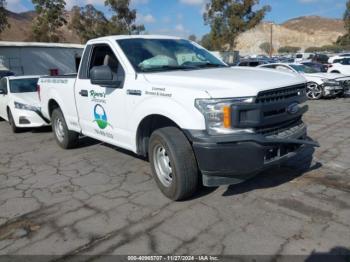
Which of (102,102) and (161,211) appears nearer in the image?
(161,211)

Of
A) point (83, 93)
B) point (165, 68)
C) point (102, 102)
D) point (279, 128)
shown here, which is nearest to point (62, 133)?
point (83, 93)

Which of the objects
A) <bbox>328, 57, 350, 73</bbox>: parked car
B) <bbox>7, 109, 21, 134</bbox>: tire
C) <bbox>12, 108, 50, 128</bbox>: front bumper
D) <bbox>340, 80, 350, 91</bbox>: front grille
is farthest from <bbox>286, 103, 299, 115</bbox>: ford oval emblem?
<bbox>328, 57, 350, 73</bbox>: parked car

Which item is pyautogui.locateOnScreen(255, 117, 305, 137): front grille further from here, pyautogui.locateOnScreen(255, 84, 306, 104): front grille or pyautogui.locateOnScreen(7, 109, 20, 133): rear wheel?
pyautogui.locateOnScreen(7, 109, 20, 133): rear wheel

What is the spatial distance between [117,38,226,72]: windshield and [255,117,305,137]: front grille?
1509 mm

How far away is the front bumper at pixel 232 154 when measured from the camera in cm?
367

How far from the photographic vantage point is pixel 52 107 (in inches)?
290

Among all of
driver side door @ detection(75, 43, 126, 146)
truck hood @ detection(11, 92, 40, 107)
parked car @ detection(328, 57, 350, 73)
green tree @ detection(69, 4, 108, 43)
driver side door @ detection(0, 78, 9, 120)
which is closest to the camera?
driver side door @ detection(75, 43, 126, 146)

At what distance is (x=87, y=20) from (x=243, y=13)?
15.7m

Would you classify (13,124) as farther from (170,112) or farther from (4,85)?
(170,112)

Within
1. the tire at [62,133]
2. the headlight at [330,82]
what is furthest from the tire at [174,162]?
the headlight at [330,82]

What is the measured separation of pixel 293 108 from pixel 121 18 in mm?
31401

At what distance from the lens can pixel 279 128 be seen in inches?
163

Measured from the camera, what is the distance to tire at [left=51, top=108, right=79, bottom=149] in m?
6.86

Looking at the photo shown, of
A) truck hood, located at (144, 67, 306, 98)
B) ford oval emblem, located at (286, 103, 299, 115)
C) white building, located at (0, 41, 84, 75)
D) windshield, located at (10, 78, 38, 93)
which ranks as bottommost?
ford oval emblem, located at (286, 103, 299, 115)
